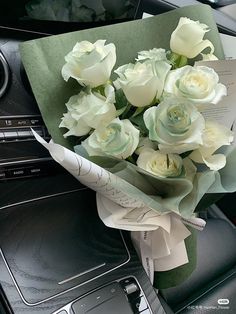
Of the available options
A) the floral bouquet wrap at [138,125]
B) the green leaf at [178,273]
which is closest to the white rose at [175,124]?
the floral bouquet wrap at [138,125]

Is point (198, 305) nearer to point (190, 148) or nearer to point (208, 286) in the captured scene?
point (208, 286)

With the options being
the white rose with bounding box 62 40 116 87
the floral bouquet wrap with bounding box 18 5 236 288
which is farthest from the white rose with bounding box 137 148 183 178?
the white rose with bounding box 62 40 116 87

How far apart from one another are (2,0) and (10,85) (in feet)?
0.51

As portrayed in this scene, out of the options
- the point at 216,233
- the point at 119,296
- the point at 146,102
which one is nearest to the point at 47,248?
the point at 119,296

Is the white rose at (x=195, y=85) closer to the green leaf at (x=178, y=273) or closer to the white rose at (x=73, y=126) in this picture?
the white rose at (x=73, y=126)

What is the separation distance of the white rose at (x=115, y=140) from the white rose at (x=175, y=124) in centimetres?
2

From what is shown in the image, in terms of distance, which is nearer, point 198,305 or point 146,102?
point 146,102

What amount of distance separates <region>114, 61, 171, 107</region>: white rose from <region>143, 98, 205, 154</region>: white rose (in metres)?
0.03

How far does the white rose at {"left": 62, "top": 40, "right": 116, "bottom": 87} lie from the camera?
0.65 m

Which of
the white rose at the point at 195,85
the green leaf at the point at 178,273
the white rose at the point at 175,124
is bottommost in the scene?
the green leaf at the point at 178,273

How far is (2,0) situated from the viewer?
83 centimetres

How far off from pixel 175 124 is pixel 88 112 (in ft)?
0.39

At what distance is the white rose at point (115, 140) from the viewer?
0.61 meters

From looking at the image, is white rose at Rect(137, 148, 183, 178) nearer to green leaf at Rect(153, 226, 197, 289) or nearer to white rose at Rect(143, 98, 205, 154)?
white rose at Rect(143, 98, 205, 154)
